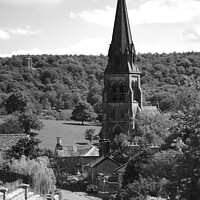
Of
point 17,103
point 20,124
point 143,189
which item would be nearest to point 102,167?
point 143,189

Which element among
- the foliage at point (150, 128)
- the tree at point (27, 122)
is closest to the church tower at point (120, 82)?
the foliage at point (150, 128)

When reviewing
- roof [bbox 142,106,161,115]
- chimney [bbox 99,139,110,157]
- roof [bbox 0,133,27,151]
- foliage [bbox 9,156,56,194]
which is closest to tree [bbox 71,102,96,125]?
roof [bbox 142,106,161,115]

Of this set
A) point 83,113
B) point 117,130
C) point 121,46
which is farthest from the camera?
point 83,113

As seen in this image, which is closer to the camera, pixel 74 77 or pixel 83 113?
pixel 83 113

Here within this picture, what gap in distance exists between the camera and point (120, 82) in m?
83.0

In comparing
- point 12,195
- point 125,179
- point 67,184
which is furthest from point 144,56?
point 12,195

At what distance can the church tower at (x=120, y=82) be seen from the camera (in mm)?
81812

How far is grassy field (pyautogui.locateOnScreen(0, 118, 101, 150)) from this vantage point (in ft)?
307

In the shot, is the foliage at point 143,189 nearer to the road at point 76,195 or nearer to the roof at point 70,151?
the road at point 76,195

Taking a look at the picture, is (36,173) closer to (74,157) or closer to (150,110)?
(74,157)

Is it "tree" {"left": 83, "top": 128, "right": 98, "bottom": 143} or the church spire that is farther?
"tree" {"left": 83, "top": 128, "right": 98, "bottom": 143}

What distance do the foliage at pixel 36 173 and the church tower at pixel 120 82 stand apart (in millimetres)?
43341

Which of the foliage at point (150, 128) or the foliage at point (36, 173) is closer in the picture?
the foliage at point (36, 173)

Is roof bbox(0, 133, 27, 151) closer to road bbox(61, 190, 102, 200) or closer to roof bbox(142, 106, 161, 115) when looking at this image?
road bbox(61, 190, 102, 200)
